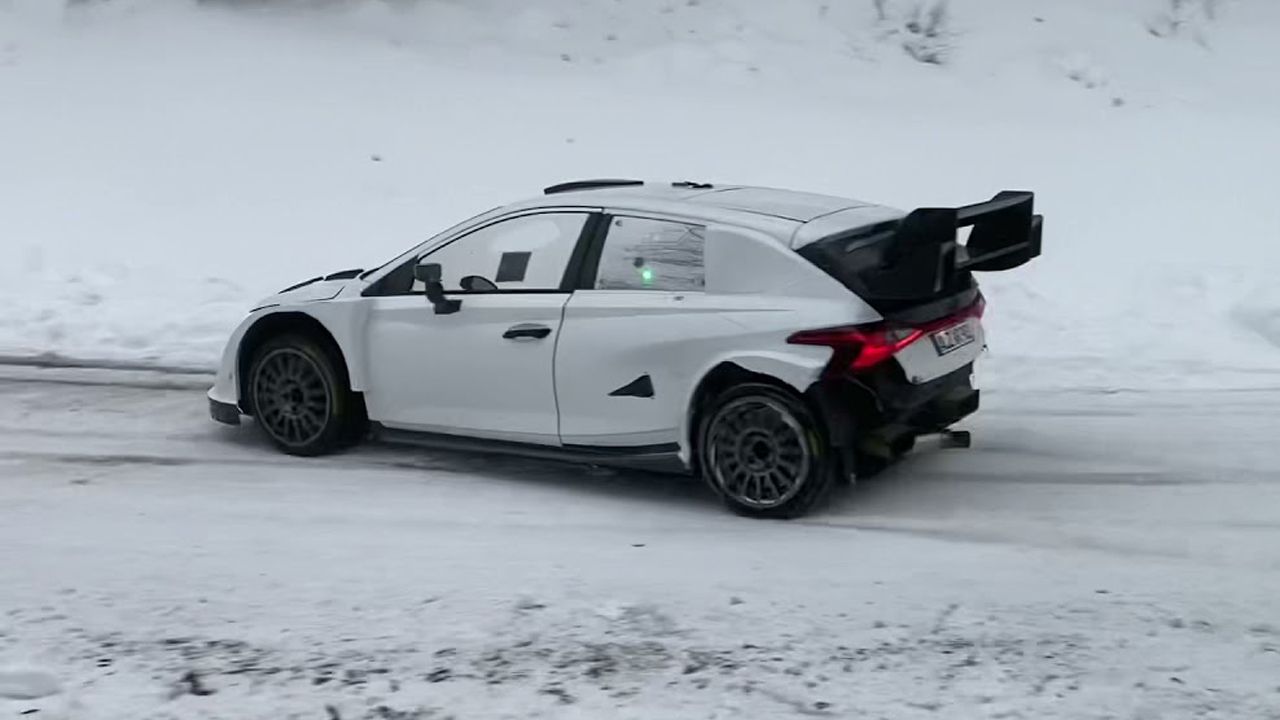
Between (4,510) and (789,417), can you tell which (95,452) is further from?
(789,417)

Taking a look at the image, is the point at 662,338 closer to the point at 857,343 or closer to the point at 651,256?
the point at 651,256

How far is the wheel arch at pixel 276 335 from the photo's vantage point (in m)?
7.80

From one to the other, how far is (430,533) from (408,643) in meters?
1.34

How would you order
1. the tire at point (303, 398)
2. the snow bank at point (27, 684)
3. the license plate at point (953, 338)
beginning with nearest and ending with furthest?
the snow bank at point (27, 684)
the license plate at point (953, 338)
the tire at point (303, 398)

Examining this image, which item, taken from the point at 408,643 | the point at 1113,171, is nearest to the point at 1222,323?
the point at 1113,171

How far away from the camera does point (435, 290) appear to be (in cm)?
741

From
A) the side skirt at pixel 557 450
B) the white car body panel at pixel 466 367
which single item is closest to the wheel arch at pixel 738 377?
the side skirt at pixel 557 450

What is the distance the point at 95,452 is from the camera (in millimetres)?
8086

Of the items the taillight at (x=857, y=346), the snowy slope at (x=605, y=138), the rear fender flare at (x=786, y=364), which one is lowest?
the rear fender flare at (x=786, y=364)

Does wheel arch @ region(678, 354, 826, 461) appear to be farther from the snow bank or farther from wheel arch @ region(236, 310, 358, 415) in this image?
the snow bank

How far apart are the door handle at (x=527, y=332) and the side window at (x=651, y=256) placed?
332mm

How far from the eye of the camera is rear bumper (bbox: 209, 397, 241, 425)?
8.07 m

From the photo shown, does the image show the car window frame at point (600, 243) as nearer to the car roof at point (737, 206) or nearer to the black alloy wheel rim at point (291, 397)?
the car roof at point (737, 206)

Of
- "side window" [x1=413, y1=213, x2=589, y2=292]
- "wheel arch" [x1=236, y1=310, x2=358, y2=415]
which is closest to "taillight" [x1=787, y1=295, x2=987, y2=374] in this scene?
"side window" [x1=413, y1=213, x2=589, y2=292]
